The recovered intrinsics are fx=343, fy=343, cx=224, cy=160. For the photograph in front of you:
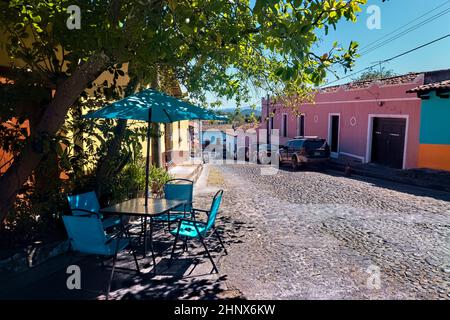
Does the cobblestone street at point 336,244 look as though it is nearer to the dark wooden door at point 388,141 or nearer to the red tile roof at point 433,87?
the red tile roof at point 433,87

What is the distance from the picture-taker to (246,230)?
6.24m

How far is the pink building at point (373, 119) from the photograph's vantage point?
47.8ft

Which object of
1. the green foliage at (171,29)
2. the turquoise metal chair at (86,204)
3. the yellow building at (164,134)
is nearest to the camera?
the green foliage at (171,29)

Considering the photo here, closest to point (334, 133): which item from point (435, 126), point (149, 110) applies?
point (435, 126)

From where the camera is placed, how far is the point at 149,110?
15.1 ft

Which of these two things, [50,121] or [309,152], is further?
[309,152]

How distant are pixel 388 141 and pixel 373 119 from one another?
1749 millimetres

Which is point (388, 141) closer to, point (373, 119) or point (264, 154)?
point (373, 119)

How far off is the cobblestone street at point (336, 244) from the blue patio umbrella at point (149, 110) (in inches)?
76.8

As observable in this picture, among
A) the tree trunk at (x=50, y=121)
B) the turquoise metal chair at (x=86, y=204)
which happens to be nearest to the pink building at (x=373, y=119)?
the turquoise metal chair at (x=86, y=204)

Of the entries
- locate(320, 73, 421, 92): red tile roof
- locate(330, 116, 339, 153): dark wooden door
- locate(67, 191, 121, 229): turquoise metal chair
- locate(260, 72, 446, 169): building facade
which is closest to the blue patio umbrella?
locate(67, 191, 121, 229): turquoise metal chair

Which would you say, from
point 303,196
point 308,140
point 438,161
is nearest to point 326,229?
point 303,196

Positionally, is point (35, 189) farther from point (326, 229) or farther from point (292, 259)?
point (326, 229)
